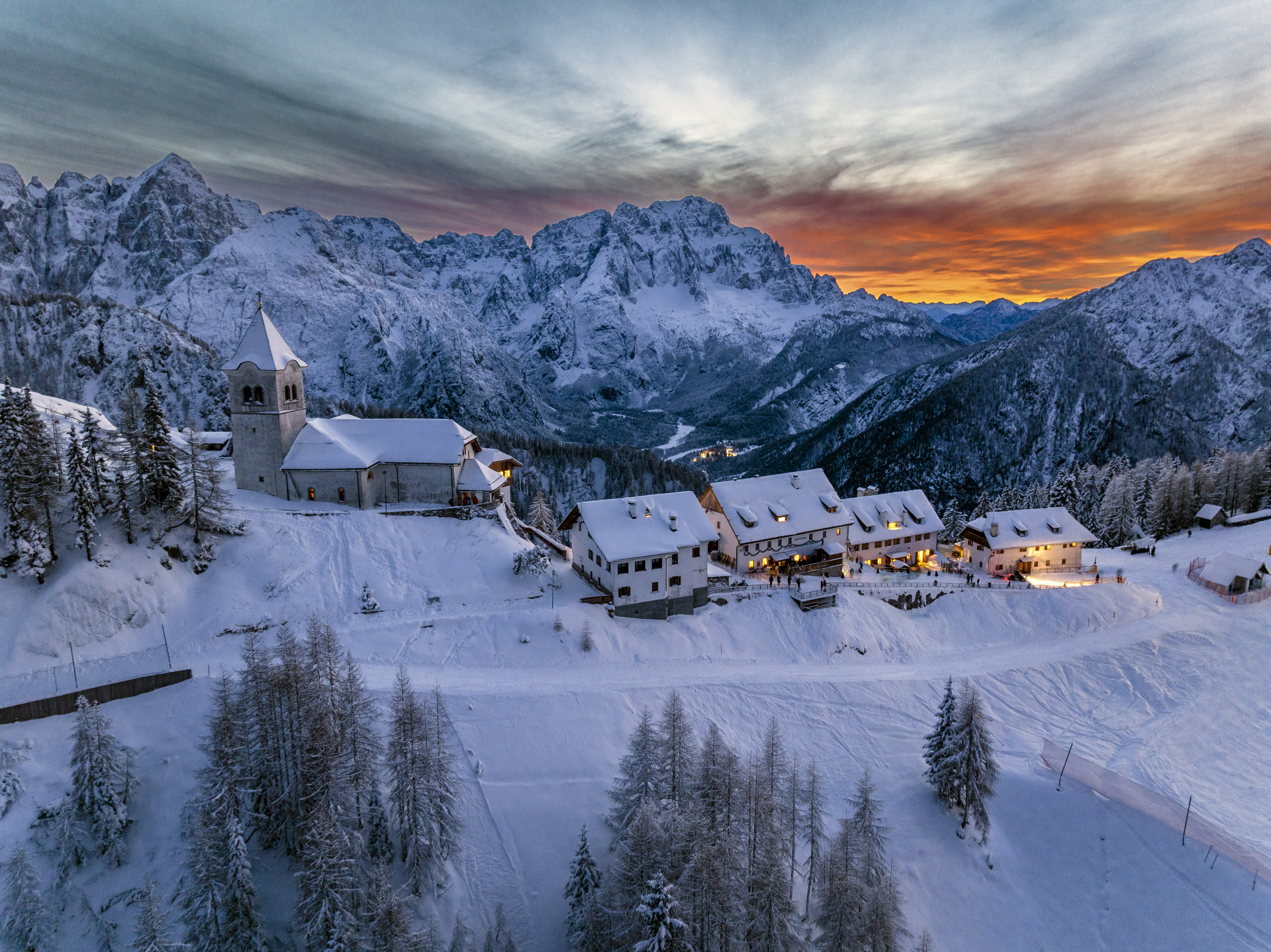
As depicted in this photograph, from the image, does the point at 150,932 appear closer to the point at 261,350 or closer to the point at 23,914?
the point at 23,914

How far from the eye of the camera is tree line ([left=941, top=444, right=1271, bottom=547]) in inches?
3654

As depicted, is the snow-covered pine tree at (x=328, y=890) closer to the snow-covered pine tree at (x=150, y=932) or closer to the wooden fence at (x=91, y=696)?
the snow-covered pine tree at (x=150, y=932)

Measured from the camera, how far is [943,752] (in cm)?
3638

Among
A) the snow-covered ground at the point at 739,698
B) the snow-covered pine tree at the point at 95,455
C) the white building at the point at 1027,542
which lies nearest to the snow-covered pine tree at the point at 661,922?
the snow-covered ground at the point at 739,698

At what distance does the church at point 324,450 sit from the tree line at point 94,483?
28.3 ft

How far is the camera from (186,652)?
4069 cm

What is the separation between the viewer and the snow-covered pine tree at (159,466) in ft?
153

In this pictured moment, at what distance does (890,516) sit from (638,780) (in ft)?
177

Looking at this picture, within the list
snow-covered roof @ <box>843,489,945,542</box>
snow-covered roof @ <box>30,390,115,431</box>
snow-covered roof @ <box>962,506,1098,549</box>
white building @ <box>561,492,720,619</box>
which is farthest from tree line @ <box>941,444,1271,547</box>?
snow-covered roof @ <box>30,390,115,431</box>

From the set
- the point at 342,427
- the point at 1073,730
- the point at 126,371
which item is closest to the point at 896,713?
the point at 1073,730

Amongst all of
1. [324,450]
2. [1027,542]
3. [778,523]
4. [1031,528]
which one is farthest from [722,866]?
[1031,528]

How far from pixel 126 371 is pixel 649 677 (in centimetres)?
16309

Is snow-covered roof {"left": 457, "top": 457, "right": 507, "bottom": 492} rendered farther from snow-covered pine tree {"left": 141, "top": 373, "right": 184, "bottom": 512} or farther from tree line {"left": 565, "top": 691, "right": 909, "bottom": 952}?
tree line {"left": 565, "top": 691, "right": 909, "bottom": 952}

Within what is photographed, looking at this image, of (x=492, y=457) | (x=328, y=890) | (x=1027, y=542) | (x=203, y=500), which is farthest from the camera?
(x=492, y=457)
